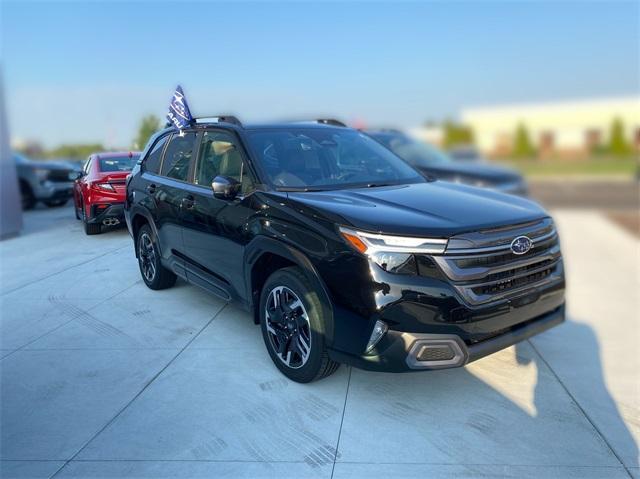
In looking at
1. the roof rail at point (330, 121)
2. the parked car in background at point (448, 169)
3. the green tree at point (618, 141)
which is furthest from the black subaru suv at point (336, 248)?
the green tree at point (618, 141)

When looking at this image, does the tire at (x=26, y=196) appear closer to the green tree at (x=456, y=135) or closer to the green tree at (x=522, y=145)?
the green tree at (x=456, y=135)

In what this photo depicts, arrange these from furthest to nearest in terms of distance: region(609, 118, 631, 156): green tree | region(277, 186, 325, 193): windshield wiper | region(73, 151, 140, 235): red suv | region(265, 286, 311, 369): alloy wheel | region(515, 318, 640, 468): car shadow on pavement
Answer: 1. region(609, 118, 631, 156): green tree
2. region(277, 186, 325, 193): windshield wiper
3. region(265, 286, 311, 369): alloy wheel
4. region(515, 318, 640, 468): car shadow on pavement
5. region(73, 151, 140, 235): red suv

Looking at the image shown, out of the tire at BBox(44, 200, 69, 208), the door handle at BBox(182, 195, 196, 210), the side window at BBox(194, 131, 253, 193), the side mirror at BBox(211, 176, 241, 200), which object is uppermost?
the side window at BBox(194, 131, 253, 193)

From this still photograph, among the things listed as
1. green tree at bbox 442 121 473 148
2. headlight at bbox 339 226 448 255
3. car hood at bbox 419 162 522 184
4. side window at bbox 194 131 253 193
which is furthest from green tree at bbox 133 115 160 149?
green tree at bbox 442 121 473 148

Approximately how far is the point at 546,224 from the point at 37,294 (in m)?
3.26

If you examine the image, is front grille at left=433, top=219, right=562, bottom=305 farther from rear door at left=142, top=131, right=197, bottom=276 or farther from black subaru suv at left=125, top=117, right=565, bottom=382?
rear door at left=142, top=131, right=197, bottom=276

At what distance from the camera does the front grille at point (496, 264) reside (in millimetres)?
3043

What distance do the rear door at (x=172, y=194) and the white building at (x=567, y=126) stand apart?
40.9 meters

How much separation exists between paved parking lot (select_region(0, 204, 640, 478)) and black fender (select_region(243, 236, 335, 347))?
63 cm

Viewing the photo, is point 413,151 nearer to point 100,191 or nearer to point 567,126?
point 100,191

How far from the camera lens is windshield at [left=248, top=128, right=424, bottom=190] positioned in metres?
3.79

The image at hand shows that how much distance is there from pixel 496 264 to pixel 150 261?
224 centimetres

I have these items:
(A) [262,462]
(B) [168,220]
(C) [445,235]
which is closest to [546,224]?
(C) [445,235]

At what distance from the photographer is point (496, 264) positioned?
3191mm
